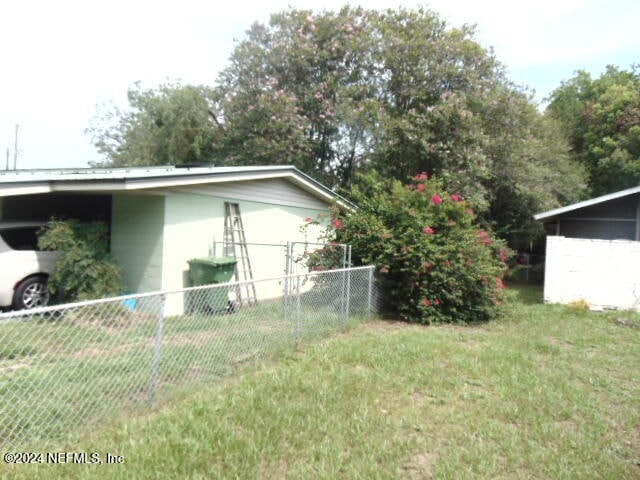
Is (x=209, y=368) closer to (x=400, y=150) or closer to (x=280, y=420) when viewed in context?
(x=280, y=420)

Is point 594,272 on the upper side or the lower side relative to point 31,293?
upper

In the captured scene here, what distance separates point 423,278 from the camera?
808 centimetres

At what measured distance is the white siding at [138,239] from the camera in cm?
813

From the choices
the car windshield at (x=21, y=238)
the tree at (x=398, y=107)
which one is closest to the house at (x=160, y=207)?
the car windshield at (x=21, y=238)

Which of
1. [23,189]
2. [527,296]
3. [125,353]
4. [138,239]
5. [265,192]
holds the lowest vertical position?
[527,296]

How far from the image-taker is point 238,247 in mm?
9945

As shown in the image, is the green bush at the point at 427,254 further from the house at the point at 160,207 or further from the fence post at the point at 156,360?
the fence post at the point at 156,360

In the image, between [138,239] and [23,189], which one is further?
[138,239]

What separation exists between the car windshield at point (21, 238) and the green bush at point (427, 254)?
223 inches

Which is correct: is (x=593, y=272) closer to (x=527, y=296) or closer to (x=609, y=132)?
(x=527, y=296)

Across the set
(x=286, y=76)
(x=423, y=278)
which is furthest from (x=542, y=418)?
(x=286, y=76)

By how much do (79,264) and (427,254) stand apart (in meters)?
5.91

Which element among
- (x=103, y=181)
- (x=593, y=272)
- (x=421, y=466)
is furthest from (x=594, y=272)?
(x=103, y=181)

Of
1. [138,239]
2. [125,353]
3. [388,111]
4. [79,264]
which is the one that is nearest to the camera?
[125,353]
